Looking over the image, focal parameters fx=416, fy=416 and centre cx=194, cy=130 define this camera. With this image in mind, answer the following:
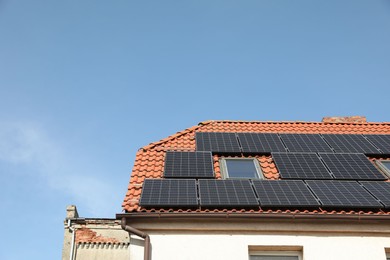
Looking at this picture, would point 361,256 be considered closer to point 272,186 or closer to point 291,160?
point 272,186

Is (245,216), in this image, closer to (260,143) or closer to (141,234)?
(141,234)

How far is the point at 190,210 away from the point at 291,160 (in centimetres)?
354

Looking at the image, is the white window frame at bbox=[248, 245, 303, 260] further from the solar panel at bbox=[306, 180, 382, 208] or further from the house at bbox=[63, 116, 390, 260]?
the solar panel at bbox=[306, 180, 382, 208]

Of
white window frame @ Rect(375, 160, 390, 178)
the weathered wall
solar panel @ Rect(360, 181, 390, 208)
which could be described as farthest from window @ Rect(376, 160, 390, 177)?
the weathered wall

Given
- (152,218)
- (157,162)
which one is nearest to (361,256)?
(152,218)

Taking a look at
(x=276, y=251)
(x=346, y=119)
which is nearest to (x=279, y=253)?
(x=276, y=251)

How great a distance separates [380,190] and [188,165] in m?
4.28

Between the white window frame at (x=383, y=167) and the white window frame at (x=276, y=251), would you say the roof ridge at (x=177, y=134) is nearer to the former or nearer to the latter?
the white window frame at (x=276, y=251)

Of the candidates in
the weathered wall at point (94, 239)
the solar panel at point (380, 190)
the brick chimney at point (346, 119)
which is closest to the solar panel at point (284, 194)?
the solar panel at point (380, 190)

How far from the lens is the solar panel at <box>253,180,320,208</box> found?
26.9 ft

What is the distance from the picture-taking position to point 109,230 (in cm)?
2070

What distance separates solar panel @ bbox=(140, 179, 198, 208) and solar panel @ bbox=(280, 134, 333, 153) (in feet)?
12.4

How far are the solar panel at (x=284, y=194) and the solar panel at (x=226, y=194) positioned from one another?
0.21 meters

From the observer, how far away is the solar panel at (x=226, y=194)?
26.6 ft
